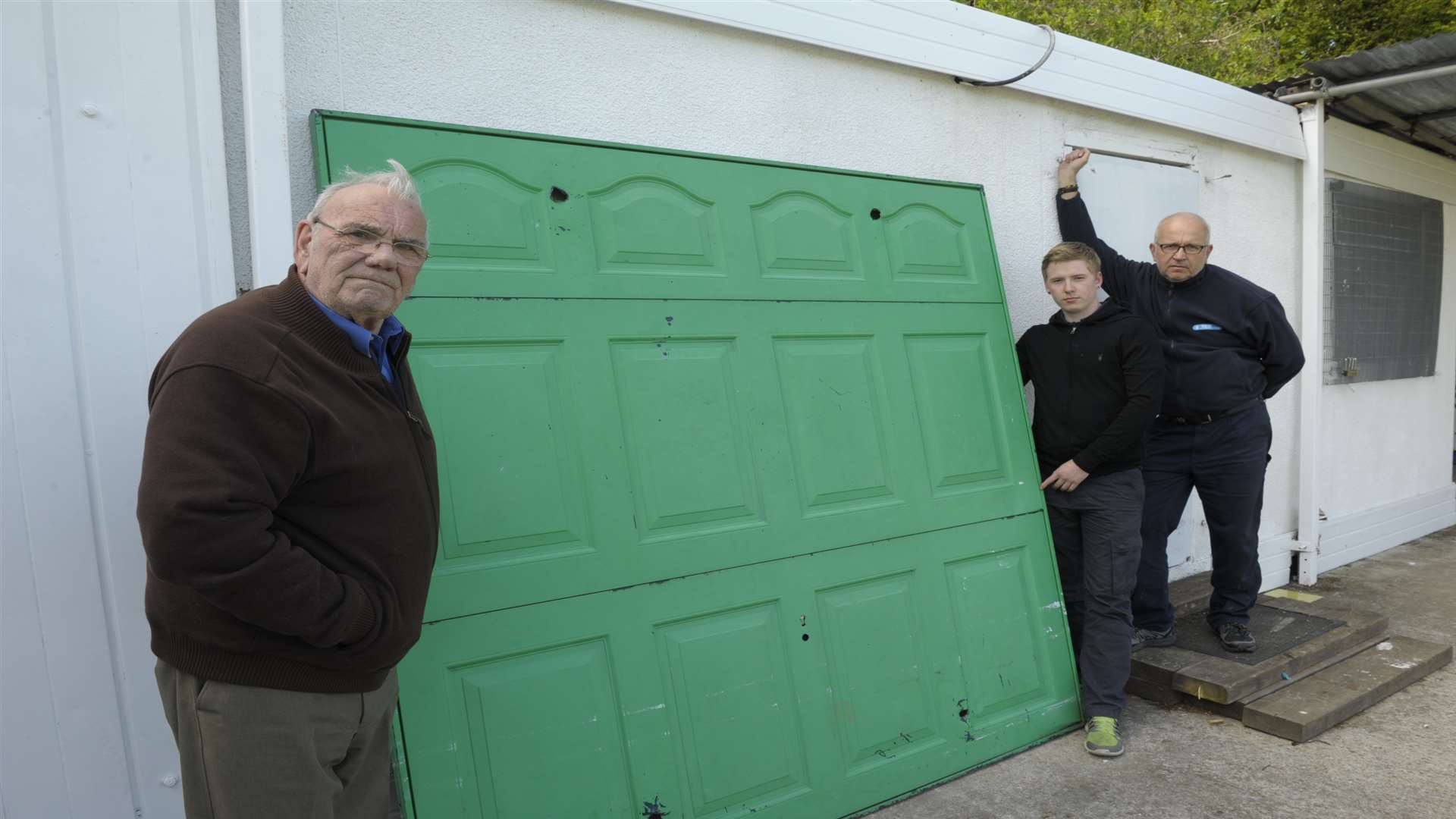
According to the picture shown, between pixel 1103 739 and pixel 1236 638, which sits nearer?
pixel 1103 739

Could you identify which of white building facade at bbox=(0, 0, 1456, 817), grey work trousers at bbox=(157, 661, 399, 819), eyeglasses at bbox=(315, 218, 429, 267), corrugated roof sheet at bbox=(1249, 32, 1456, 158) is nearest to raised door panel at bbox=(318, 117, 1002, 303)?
white building facade at bbox=(0, 0, 1456, 817)

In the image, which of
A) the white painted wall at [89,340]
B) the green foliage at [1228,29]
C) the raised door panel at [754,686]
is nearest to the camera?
the white painted wall at [89,340]

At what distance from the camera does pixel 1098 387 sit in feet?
11.6

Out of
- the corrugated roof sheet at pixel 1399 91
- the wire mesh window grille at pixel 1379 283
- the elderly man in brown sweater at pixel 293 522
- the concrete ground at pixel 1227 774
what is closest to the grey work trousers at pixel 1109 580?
the concrete ground at pixel 1227 774

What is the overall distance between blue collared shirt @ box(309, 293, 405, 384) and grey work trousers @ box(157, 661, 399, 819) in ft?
2.21

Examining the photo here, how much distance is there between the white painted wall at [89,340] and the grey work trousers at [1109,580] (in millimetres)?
3111

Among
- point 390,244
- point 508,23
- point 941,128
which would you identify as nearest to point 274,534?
point 390,244

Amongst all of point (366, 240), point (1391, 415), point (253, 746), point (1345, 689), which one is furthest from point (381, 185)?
point (1391, 415)

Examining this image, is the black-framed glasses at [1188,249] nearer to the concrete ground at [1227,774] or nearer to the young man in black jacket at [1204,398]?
the young man in black jacket at [1204,398]

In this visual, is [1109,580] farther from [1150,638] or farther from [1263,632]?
[1263,632]

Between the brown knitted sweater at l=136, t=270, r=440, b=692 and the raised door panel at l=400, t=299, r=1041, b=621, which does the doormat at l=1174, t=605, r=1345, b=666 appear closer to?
the raised door panel at l=400, t=299, r=1041, b=621

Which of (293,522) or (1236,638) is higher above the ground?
(293,522)

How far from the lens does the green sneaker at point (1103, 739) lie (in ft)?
11.2

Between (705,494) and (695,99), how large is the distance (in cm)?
142
